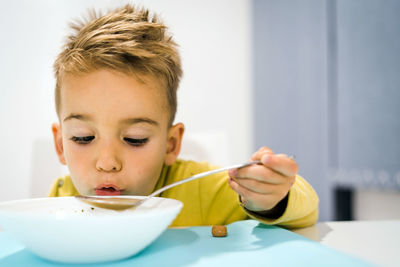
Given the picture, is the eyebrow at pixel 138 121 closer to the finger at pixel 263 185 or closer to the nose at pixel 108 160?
the nose at pixel 108 160

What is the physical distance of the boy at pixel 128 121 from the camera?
589mm

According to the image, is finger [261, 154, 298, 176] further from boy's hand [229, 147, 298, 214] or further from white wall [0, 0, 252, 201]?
white wall [0, 0, 252, 201]

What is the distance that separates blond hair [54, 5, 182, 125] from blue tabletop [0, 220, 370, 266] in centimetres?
36

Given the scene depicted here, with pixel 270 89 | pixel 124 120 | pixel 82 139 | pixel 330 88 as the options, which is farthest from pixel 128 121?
pixel 270 89

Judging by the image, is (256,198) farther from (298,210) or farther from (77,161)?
(77,161)

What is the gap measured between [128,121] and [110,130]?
0.04 meters

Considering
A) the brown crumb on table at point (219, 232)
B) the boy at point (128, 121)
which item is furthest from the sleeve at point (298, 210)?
the brown crumb on table at point (219, 232)

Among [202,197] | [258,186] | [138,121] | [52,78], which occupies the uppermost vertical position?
[52,78]

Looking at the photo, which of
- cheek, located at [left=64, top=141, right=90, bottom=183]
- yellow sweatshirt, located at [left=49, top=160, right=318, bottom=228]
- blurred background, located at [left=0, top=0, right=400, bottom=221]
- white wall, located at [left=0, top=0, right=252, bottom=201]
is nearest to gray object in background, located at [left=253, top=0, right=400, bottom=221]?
blurred background, located at [left=0, top=0, right=400, bottom=221]

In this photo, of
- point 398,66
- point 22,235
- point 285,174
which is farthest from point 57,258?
point 398,66

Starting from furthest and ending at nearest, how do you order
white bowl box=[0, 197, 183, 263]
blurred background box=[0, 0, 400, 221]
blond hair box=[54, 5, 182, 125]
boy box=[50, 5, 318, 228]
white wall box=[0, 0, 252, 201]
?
white wall box=[0, 0, 252, 201]
blurred background box=[0, 0, 400, 221]
blond hair box=[54, 5, 182, 125]
boy box=[50, 5, 318, 228]
white bowl box=[0, 197, 183, 263]

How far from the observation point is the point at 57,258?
36 cm

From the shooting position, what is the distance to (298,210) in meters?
0.58

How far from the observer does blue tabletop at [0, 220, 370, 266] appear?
1.18ft
